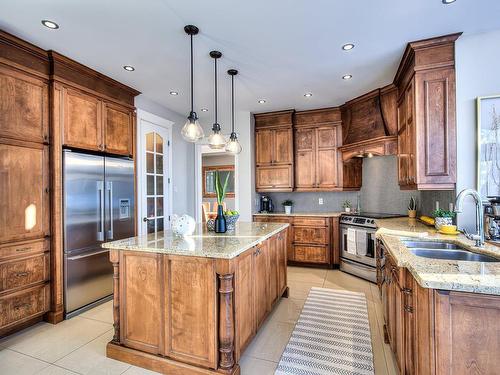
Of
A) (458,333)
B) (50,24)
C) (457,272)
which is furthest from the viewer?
(50,24)

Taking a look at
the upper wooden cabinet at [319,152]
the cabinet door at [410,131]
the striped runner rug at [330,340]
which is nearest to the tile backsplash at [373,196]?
the upper wooden cabinet at [319,152]

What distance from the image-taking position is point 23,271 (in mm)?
2586

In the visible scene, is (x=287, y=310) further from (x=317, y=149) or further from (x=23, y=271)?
(x=317, y=149)

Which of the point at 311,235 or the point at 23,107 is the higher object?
the point at 23,107

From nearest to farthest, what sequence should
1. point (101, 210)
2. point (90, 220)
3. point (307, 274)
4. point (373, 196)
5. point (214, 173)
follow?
point (90, 220), point (101, 210), point (307, 274), point (373, 196), point (214, 173)

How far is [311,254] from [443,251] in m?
2.68

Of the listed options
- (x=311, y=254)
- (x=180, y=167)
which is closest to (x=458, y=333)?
(x=311, y=254)

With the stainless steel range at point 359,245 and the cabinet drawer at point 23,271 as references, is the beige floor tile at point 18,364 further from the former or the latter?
the stainless steel range at point 359,245

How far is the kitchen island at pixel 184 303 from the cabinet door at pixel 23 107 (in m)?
1.57

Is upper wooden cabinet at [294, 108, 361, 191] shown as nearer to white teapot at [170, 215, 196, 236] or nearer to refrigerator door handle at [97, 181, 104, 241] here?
white teapot at [170, 215, 196, 236]

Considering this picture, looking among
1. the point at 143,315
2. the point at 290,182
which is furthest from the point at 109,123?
the point at 290,182

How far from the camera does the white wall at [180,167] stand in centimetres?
478

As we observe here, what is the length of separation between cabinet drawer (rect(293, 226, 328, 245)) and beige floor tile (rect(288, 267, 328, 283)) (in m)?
0.46

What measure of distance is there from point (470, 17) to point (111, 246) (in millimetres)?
3427
